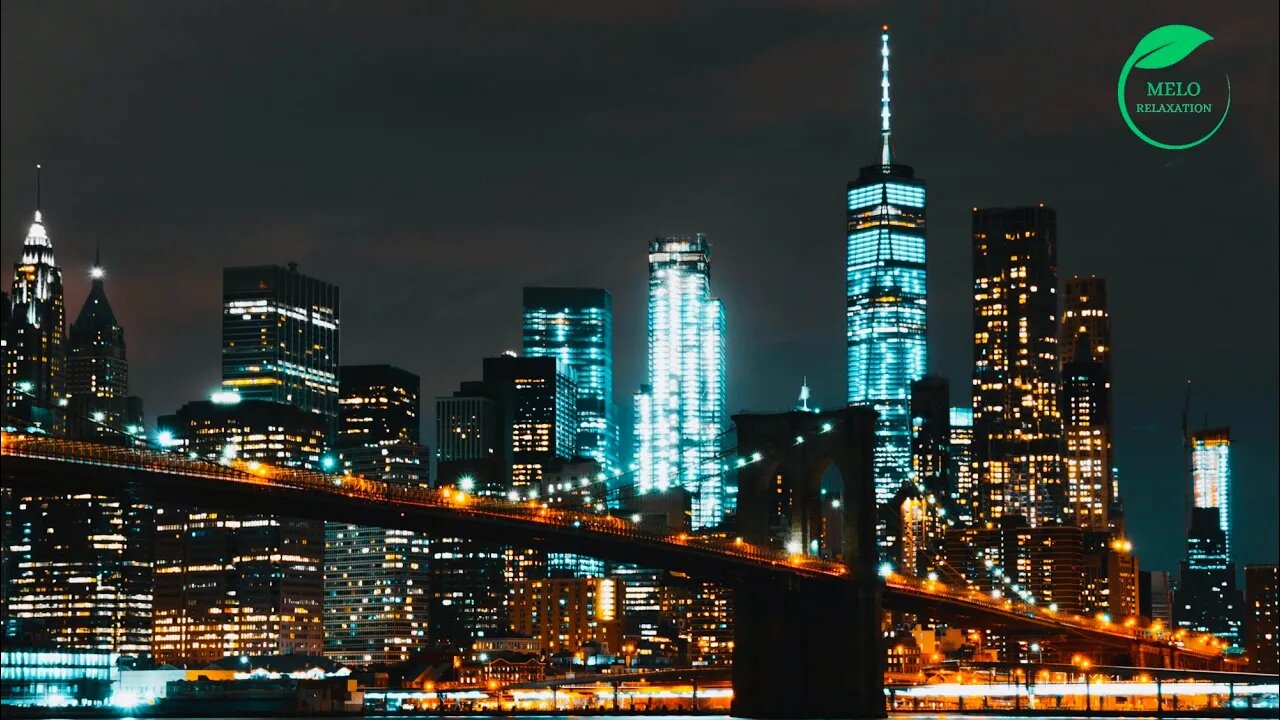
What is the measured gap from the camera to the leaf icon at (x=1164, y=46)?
67750 mm

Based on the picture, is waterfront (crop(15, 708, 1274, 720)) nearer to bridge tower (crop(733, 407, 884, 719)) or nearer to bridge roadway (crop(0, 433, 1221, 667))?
bridge roadway (crop(0, 433, 1221, 667))

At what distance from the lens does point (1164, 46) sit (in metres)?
68.6

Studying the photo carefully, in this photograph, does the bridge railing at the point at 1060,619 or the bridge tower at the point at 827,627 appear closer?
the bridge tower at the point at 827,627

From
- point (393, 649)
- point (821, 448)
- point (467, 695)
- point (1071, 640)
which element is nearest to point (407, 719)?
point (467, 695)

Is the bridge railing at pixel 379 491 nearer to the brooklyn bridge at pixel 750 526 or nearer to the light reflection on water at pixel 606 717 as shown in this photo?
the brooklyn bridge at pixel 750 526

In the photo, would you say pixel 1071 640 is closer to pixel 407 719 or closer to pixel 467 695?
pixel 467 695

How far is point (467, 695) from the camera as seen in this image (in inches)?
4365

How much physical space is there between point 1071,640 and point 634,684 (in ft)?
89.3

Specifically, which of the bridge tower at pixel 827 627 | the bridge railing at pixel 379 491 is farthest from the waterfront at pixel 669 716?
the bridge railing at pixel 379 491

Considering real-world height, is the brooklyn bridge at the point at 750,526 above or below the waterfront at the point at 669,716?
above

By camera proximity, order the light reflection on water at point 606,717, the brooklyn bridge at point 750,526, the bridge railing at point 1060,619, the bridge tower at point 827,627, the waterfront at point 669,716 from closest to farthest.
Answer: the brooklyn bridge at point 750,526, the bridge tower at point 827,627, the light reflection on water at point 606,717, the bridge railing at point 1060,619, the waterfront at point 669,716

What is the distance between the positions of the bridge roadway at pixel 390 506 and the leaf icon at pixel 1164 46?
2177cm

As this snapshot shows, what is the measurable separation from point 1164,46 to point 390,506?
28987mm

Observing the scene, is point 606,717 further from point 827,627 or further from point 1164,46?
point 1164,46
